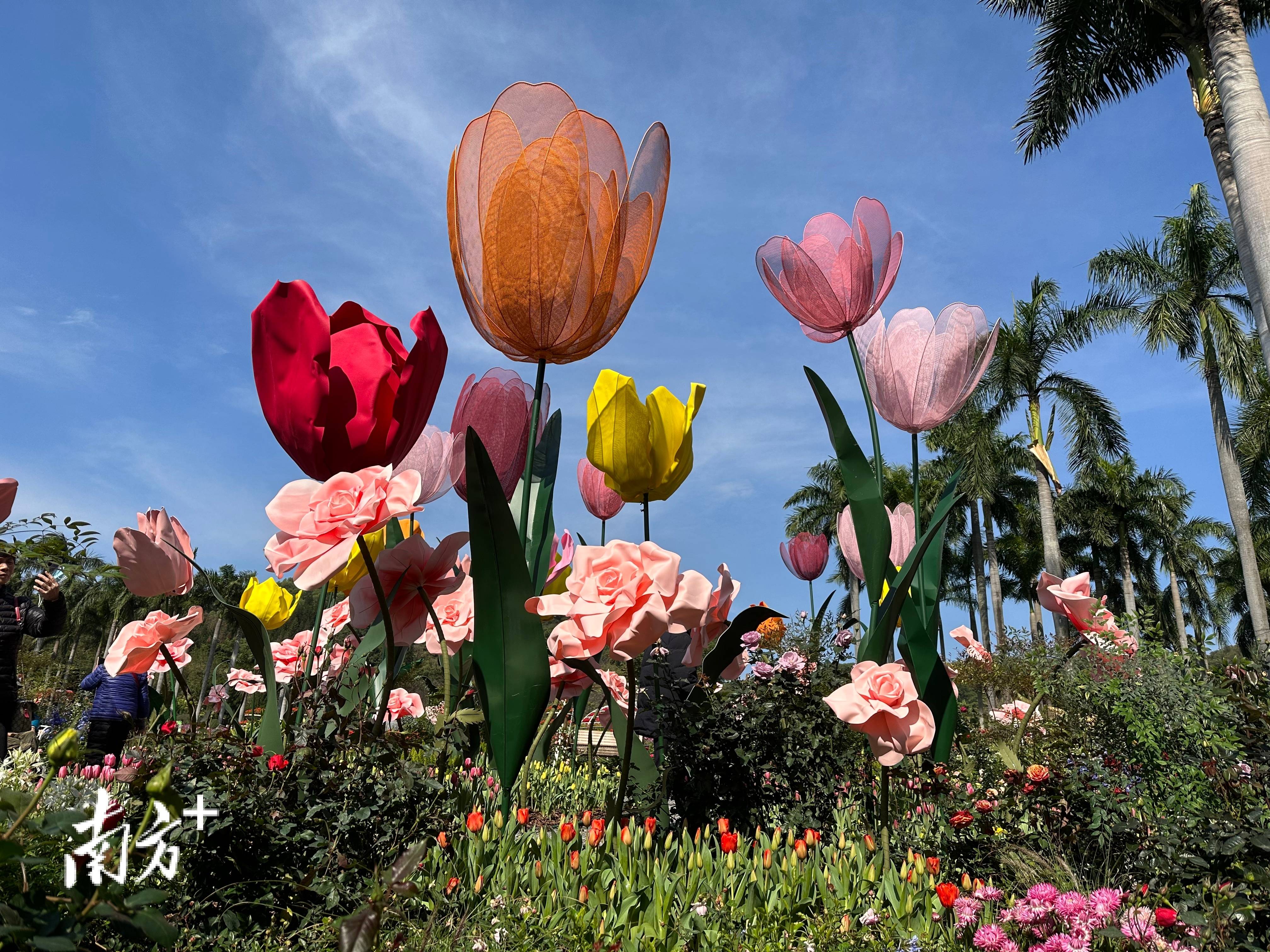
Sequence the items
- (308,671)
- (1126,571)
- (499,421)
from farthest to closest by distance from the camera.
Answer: (1126,571) → (499,421) → (308,671)

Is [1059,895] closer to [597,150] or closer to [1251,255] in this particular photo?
[597,150]

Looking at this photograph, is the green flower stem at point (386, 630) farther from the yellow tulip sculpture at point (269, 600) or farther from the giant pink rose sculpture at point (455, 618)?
the yellow tulip sculpture at point (269, 600)

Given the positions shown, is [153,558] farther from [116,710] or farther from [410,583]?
[116,710]

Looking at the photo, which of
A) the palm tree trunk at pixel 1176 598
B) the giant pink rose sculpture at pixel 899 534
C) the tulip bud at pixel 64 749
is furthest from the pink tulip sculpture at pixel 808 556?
the palm tree trunk at pixel 1176 598

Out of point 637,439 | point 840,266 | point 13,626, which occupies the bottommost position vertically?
point 13,626

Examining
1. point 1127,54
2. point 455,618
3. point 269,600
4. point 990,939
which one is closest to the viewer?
point 990,939

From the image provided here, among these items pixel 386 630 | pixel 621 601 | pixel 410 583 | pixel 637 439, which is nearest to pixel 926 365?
pixel 637 439

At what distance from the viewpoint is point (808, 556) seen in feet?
23.7

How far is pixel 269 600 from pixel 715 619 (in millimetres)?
2519

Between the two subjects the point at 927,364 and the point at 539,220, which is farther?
the point at 927,364

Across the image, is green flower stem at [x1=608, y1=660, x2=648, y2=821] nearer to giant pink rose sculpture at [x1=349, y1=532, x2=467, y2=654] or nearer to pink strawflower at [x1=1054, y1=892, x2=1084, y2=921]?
giant pink rose sculpture at [x1=349, y1=532, x2=467, y2=654]

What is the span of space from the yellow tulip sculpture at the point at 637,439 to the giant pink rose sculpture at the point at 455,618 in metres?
A: 0.63

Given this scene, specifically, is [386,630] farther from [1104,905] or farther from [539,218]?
[1104,905]

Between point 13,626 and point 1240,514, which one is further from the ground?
point 1240,514
